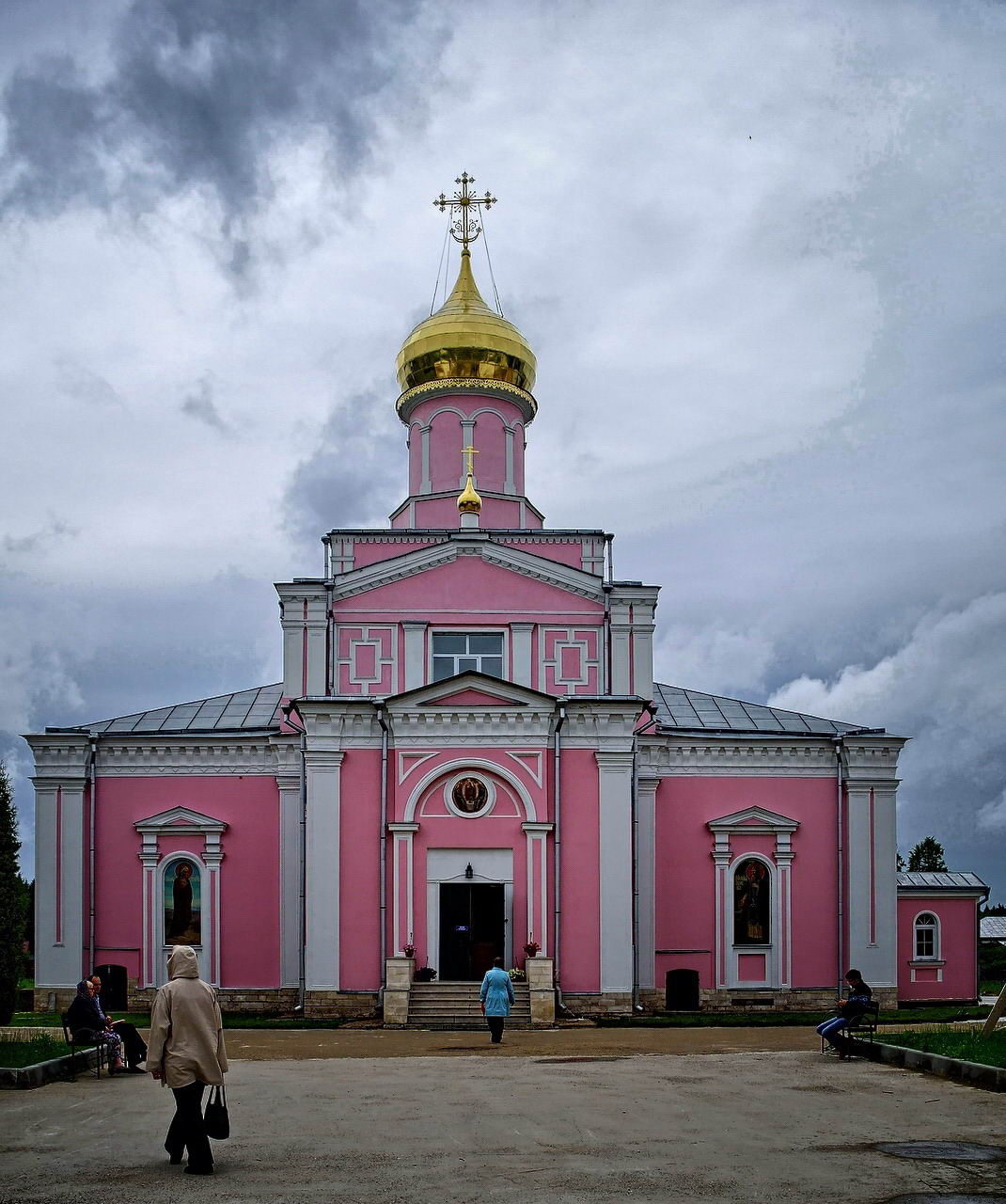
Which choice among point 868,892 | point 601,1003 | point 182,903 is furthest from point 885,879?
point 182,903

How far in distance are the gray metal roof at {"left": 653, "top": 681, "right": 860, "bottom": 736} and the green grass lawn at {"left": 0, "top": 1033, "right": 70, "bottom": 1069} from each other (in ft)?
48.5

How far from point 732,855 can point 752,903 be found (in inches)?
39.7

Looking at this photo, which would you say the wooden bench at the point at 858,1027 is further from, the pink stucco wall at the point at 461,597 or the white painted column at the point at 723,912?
the pink stucco wall at the point at 461,597

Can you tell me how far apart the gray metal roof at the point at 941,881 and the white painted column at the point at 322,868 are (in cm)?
1414

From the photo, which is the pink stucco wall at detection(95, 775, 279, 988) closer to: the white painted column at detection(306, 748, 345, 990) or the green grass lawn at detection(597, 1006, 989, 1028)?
the white painted column at detection(306, 748, 345, 990)

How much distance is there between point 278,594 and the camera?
91.4ft

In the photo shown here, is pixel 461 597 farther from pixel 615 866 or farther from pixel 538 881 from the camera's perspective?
pixel 615 866

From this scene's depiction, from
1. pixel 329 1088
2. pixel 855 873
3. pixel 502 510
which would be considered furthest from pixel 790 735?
pixel 329 1088

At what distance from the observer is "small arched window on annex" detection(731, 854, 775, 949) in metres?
27.8

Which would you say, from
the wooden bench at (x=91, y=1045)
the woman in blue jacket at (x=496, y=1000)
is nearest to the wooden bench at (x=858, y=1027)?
the woman in blue jacket at (x=496, y=1000)

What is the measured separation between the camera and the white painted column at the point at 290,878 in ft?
88.9

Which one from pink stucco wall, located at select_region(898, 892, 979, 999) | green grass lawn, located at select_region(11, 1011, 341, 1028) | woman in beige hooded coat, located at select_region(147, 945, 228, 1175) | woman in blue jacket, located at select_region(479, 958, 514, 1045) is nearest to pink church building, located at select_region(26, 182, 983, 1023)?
green grass lawn, located at select_region(11, 1011, 341, 1028)

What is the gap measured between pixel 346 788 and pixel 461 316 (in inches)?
476

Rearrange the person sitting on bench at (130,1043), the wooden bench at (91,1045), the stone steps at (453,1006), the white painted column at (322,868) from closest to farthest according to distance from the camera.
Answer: the wooden bench at (91,1045) < the person sitting on bench at (130,1043) < the stone steps at (453,1006) < the white painted column at (322,868)
